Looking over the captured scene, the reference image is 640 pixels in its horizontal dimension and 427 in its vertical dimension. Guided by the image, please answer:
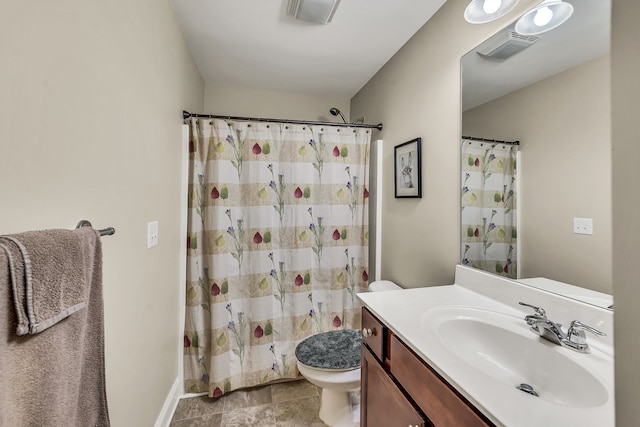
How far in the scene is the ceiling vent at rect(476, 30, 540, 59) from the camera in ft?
3.46

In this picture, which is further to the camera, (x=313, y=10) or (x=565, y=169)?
(x=313, y=10)

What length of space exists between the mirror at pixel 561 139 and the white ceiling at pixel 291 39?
0.66 meters

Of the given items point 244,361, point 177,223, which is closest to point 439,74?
point 177,223

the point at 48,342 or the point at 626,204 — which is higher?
the point at 626,204

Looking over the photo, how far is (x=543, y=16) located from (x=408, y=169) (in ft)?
2.90

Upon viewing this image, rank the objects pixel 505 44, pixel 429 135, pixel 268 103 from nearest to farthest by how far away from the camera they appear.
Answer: pixel 505 44
pixel 429 135
pixel 268 103

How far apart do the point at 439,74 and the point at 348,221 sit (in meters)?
1.09

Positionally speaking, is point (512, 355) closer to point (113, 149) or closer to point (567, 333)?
point (567, 333)

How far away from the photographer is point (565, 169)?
91cm

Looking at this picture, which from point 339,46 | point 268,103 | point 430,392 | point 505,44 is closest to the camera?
point 430,392

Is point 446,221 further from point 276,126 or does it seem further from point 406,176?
point 276,126

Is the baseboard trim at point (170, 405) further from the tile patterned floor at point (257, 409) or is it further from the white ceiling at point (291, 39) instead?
the white ceiling at point (291, 39)

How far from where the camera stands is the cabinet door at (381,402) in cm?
82

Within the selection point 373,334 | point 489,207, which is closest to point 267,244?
point 373,334
